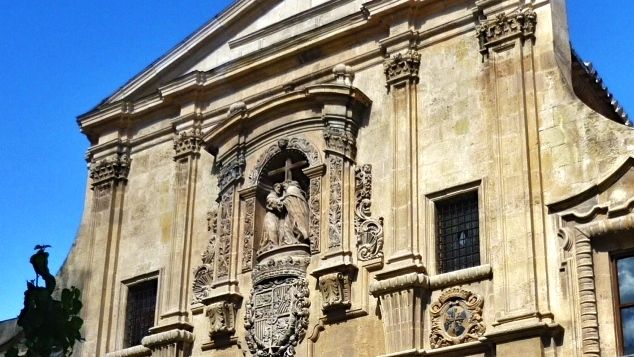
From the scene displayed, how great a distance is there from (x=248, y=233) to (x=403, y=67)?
414cm

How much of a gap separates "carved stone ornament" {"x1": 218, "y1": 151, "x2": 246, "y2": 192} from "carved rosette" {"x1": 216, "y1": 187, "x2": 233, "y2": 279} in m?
0.17

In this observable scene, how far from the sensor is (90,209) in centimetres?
2497

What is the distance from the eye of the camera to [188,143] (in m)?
23.8

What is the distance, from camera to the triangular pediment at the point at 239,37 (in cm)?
2303

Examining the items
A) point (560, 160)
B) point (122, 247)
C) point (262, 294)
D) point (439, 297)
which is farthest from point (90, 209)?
point (560, 160)

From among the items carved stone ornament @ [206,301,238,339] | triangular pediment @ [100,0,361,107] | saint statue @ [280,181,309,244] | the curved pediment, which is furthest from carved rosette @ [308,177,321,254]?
triangular pediment @ [100,0,361,107]

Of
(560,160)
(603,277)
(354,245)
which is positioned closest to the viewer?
(603,277)

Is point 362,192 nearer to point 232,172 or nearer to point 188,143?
point 232,172

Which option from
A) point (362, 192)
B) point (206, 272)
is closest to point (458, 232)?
point (362, 192)

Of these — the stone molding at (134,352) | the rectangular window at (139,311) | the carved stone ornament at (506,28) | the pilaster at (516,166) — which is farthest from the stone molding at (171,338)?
the carved stone ornament at (506,28)

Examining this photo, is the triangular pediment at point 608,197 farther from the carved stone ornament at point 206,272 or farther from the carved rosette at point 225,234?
the carved stone ornament at point 206,272

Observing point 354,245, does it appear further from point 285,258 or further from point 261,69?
point 261,69

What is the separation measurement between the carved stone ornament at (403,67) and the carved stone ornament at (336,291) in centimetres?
370

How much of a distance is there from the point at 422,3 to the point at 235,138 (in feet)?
14.4
